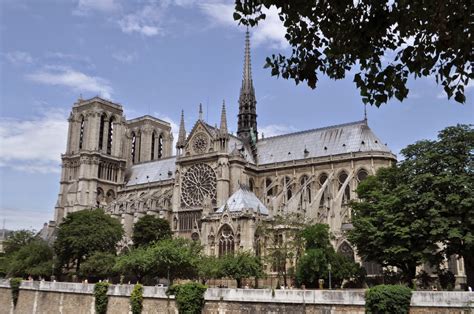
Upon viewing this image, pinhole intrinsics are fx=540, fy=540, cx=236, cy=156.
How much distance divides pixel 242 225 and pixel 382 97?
1839 inches

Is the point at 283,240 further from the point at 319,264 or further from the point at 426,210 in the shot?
the point at 426,210

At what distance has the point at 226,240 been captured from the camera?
184 feet

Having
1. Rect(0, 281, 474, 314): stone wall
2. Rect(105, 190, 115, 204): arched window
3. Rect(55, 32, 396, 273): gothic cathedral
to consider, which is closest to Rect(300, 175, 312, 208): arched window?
Rect(55, 32, 396, 273): gothic cathedral

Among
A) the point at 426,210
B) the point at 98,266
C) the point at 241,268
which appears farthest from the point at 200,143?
the point at 426,210

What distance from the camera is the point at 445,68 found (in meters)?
8.15

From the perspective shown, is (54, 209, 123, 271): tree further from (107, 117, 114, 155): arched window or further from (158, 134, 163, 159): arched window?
(158, 134, 163, 159): arched window

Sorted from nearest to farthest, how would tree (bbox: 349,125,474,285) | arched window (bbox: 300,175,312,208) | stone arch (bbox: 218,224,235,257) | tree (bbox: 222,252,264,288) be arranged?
tree (bbox: 349,125,474,285) → tree (bbox: 222,252,264,288) → stone arch (bbox: 218,224,235,257) → arched window (bbox: 300,175,312,208)

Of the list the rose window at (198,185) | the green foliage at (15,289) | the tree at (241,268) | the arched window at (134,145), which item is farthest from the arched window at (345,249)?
the arched window at (134,145)

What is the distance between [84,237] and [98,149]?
1452 inches

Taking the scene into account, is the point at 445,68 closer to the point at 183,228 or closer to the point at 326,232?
the point at 326,232

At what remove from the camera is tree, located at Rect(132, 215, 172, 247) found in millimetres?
66500

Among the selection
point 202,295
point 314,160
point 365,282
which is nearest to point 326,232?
point 365,282

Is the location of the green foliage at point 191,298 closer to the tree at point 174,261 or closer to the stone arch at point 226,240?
the tree at point 174,261

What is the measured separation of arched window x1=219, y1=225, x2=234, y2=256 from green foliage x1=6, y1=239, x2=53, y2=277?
21895mm
